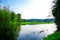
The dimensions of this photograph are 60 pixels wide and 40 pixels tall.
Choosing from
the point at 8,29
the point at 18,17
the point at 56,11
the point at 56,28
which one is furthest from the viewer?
the point at 56,28

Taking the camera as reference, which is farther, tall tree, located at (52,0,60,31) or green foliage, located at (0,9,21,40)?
tall tree, located at (52,0,60,31)

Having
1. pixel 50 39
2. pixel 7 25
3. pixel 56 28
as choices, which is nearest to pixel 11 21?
pixel 7 25

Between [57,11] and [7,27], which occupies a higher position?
[57,11]

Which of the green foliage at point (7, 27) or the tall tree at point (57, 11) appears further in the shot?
the tall tree at point (57, 11)

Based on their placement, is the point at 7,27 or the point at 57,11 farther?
the point at 57,11

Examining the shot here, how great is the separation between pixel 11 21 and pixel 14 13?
557 millimetres

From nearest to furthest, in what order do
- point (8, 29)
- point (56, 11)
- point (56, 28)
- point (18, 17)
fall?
point (8, 29) < point (18, 17) < point (56, 11) < point (56, 28)

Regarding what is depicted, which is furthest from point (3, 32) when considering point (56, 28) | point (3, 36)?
point (56, 28)

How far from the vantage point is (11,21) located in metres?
15.1

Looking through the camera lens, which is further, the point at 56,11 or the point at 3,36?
the point at 56,11

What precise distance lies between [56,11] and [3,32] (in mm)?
4250

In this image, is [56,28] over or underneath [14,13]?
underneath

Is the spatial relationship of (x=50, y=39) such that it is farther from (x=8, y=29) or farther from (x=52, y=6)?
(x=8, y=29)

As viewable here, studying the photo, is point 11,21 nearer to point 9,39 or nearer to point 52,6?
point 9,39
